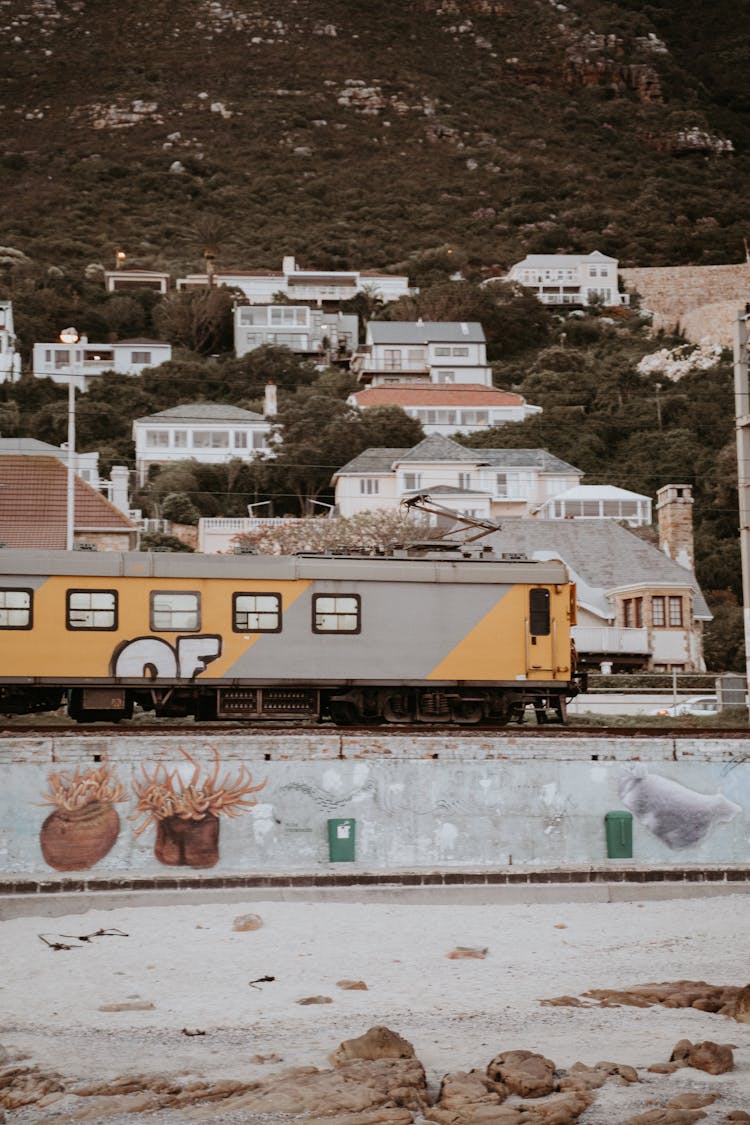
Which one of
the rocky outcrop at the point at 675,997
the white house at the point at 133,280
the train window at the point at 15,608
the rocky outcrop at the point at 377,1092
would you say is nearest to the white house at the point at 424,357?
the white house at the point at 133,280

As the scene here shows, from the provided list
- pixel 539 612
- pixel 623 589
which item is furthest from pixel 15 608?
pixel 623 589

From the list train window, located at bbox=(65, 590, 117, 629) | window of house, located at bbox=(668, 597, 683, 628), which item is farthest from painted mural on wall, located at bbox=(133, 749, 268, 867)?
window of house, located at bbox=(668, 597, 683, 628)

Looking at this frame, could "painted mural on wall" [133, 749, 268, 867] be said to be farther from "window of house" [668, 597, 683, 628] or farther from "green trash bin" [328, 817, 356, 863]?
"window of house" [668, 597, 683, 628]

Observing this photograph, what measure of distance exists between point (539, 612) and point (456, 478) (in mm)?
50772

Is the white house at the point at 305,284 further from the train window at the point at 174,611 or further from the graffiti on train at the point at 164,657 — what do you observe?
the graffiti on train at the point at 164,657

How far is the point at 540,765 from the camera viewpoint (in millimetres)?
17688

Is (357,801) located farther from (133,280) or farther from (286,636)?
(133,280)

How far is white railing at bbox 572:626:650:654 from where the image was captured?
4447 cm

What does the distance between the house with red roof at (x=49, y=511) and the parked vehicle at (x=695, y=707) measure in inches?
722

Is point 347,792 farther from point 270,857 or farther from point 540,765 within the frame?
point 540,765

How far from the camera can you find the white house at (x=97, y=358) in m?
102

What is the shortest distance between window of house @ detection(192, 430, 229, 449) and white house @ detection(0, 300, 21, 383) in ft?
62.6

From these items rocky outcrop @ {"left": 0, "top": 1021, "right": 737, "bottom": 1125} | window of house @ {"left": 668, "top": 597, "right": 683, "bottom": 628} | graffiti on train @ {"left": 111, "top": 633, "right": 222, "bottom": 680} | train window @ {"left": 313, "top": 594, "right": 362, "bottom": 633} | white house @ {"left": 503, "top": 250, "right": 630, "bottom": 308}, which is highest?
white house @ {"left": 503, "top": 250, "right": 630, "bottom": 308}

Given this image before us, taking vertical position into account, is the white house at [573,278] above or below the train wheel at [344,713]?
above
